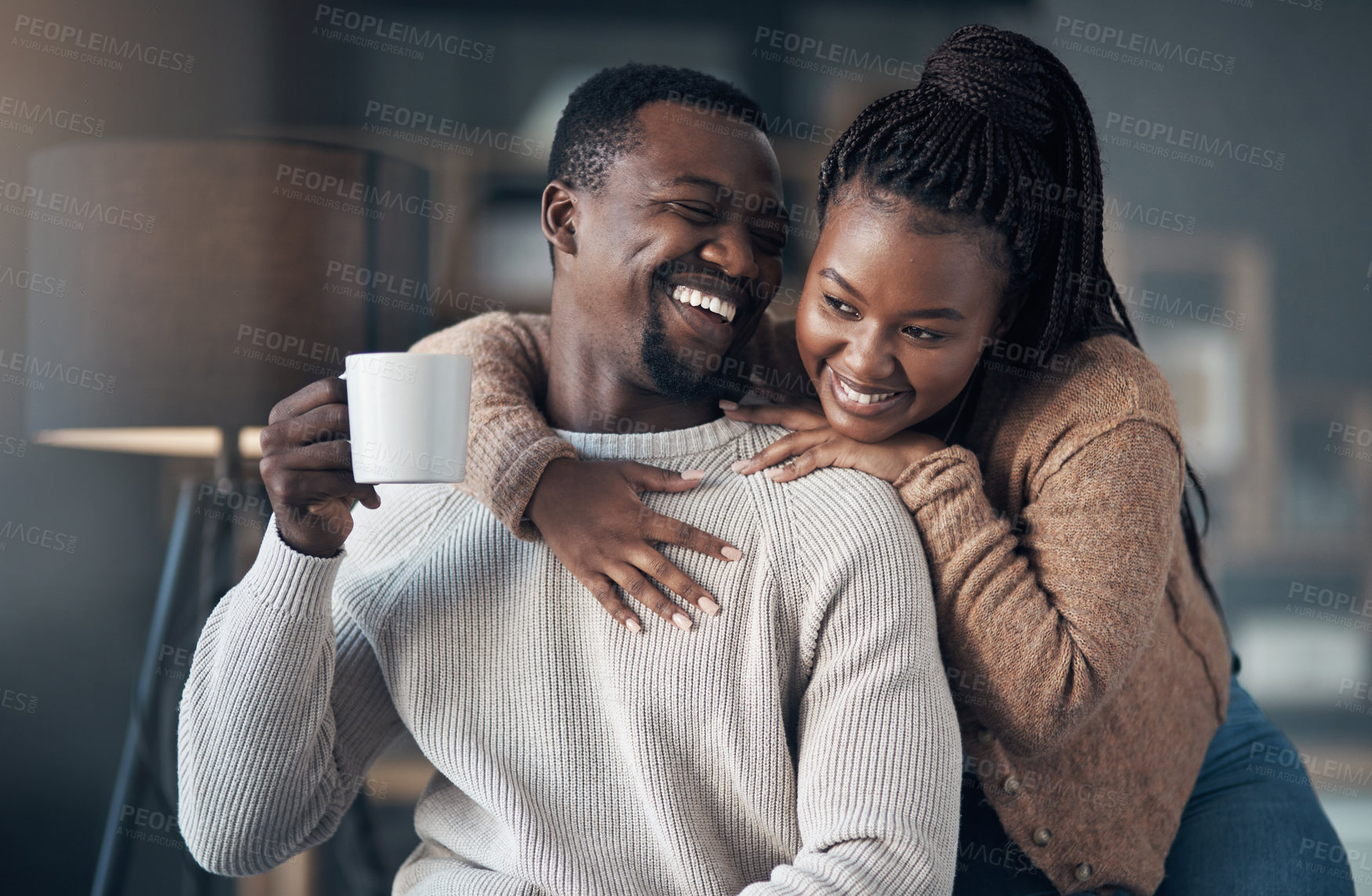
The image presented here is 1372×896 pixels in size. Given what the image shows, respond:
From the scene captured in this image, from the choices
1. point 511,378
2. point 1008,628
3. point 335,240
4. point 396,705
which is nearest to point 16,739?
point 335,240

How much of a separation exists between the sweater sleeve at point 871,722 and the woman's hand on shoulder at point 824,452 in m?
0.03

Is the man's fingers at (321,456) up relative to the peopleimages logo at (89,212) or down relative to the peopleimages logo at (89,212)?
down

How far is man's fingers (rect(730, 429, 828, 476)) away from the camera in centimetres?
112

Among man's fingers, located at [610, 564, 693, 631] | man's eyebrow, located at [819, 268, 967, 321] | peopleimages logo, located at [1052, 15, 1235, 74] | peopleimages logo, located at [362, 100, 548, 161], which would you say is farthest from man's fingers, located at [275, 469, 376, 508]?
peopleimages logo, located at [1052, 15, 1235, 74]

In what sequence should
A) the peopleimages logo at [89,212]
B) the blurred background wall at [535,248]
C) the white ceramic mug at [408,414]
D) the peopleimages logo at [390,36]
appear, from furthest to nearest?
the peopleimages logo at [390,36] → the blurred background wall at [535,248] → the peopleimages logo at [89,212] → the white ceramic mug at [408,414]

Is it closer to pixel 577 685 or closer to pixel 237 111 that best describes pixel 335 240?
pixel 577 685

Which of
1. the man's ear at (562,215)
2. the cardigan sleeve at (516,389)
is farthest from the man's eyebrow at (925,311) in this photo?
the man's ear at (562,215)

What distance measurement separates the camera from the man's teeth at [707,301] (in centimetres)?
110

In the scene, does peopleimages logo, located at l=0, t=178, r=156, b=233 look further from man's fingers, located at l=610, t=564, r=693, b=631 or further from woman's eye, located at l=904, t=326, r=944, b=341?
woman's eye, located at l=904, t=326, r=944, b=341

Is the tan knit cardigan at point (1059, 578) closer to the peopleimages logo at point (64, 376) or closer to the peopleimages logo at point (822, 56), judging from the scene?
the peopleimages logo at point (64, 376)

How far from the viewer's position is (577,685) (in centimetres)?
109

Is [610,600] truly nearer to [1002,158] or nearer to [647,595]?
[647,595]

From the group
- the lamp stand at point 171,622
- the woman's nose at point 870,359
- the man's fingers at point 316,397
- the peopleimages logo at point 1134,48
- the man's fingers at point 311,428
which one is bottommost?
the lamp stand at point 171,622

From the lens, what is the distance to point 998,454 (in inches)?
45.9
